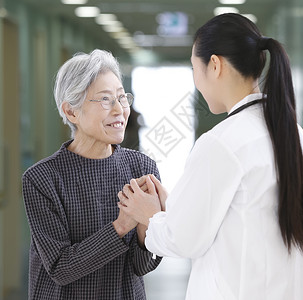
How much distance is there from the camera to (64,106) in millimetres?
1986

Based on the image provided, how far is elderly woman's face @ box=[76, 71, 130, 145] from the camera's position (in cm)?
195

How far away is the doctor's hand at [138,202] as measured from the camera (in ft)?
6.04

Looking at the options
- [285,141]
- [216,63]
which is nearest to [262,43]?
[216,63]

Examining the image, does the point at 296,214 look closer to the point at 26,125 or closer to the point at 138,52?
the point at 138,52

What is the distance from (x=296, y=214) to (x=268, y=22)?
395 cm

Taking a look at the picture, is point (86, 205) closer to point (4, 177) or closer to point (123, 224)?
point (123, 224)

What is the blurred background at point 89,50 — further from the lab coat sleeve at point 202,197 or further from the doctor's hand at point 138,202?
the lab coat sleeve at point 202,197

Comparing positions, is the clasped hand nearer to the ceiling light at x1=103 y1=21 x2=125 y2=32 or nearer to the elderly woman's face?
the elderly woman's face

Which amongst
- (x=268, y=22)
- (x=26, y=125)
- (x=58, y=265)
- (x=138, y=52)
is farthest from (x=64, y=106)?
(x=26, y=125)

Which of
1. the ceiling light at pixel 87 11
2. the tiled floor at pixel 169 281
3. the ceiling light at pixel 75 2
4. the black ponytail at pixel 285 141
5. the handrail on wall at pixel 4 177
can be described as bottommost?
the tiled floor at pixel 169 281

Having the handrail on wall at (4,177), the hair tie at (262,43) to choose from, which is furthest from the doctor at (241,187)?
the handrail on wall at (4,177)

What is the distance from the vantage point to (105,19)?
5.52 m

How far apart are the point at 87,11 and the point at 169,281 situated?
7.48ft

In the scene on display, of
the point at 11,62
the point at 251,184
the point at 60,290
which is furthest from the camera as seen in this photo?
the point at 11,62
